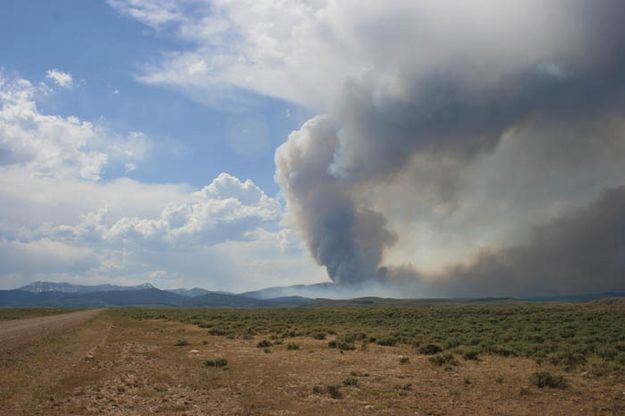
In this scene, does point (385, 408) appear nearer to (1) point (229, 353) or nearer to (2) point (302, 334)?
(1) point (229, 353)

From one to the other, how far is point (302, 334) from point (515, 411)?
2582cm

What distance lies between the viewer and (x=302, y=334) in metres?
38.3

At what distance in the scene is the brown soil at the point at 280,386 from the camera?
13.9 meters

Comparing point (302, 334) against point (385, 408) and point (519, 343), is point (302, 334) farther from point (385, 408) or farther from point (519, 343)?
point (385, 408)

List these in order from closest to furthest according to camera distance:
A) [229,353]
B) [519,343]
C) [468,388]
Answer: [468,388]
[229,353]
[519,343]

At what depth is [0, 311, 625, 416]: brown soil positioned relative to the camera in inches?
545

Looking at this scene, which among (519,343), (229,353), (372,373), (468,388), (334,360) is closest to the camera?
(468,388)

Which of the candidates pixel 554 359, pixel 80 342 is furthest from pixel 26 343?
pixel 554 359

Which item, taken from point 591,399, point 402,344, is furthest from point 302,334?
point 591,399

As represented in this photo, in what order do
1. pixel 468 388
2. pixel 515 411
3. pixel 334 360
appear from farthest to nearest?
1. pixel 334 360
2. pixel 468 388
3. pixel 515 411

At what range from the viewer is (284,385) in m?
17.6

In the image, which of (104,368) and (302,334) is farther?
(302,334)

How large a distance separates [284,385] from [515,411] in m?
8.05

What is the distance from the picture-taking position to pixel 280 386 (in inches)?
685
